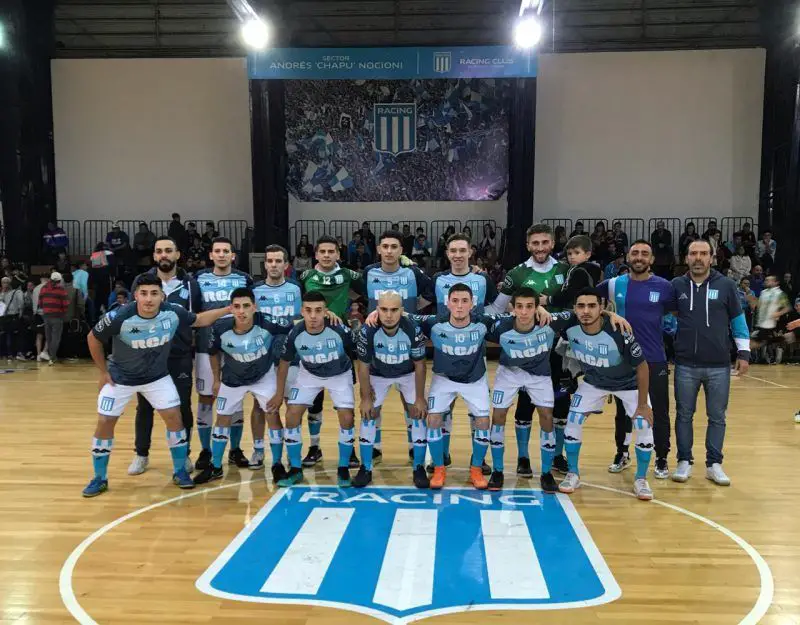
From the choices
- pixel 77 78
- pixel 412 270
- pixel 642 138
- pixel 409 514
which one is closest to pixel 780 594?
pixel 409 514

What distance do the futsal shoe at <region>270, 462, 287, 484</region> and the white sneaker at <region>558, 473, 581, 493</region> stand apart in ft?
7.31

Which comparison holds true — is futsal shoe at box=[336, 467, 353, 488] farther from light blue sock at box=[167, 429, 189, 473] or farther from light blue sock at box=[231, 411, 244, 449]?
light blue sock at box=[167, 429, 189, 473]

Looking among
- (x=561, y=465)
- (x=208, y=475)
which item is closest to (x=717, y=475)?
(x=561, y=465)

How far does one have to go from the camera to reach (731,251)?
16406 millimetres

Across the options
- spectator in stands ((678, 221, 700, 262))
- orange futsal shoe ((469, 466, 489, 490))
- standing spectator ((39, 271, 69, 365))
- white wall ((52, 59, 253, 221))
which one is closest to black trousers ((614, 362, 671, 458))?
orange futsal shoe ((469, 466, 489, 490))

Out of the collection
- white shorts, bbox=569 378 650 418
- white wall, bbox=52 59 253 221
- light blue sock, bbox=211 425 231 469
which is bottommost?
light blue sock, bbox=211 425 231 469

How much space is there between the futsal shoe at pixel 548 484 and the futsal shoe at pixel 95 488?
3511mm

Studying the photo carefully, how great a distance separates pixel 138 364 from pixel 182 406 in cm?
79

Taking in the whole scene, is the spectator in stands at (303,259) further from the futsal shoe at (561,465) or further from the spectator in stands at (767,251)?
the spectator in stands at (767,251)

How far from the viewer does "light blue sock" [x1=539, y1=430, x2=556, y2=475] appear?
5.38m

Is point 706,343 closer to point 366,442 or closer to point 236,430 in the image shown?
point 366,442

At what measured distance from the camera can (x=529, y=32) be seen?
13188 mm

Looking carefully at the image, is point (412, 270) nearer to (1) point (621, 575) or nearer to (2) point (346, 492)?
(2) point (346, 492)

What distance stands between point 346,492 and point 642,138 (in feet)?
50.5
